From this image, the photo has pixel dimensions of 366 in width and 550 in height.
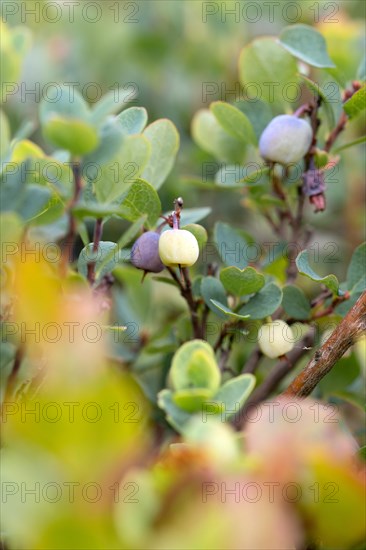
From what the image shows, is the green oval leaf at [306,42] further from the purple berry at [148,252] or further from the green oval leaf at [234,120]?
the purple berry at [148,252]

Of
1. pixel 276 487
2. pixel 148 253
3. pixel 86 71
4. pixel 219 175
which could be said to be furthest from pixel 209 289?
pixel 86 71

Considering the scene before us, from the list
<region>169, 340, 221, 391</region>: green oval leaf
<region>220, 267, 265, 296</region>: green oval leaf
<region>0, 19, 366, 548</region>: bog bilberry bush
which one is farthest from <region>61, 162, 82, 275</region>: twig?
<region>220, 267, 265, 296</region>: green oval leaf

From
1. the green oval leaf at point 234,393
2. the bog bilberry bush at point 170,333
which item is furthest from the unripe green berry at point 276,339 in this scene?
the green oval leaf at point 234,393

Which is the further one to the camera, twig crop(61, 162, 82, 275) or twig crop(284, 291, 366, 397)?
twig crop(284, 291, 366, 397)

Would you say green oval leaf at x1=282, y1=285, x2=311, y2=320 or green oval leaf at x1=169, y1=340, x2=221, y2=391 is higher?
green oval leaf at x1=169, y1=340, x2=221, y2=391

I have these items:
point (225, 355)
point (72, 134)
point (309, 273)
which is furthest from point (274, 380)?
point (72, 134)

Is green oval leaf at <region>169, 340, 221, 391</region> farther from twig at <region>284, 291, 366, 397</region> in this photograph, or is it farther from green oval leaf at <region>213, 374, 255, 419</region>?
twig at <region>284, 291, 366, 397</region>
